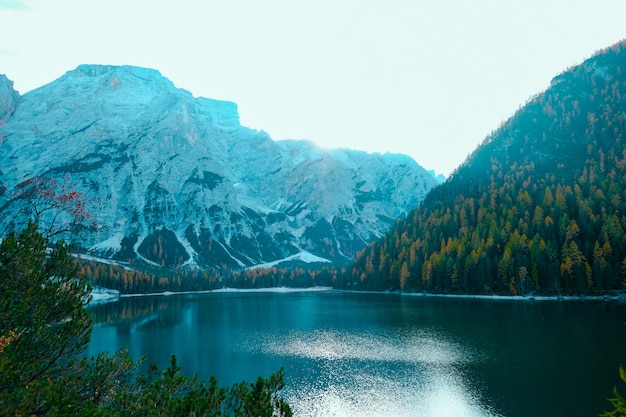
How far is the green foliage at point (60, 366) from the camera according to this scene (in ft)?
51.8

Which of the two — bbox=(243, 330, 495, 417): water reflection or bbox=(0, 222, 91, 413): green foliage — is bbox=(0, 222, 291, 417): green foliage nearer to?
bbox=(0, 222, 91, 413): green foliage

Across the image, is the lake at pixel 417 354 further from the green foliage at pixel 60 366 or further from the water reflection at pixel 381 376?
the green foliage at pixel 60 366

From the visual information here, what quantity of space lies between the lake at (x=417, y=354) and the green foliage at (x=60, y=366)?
30.7m

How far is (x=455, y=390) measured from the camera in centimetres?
5306

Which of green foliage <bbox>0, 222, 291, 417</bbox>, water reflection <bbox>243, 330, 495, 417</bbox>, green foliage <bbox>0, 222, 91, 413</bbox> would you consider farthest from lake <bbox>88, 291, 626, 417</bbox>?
green foliage <bbox>0, 222, 91, 413</bbox>

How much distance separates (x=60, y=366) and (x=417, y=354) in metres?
64.3

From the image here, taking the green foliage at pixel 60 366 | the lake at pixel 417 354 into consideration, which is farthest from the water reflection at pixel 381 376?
the green foliage at pixel 60 366

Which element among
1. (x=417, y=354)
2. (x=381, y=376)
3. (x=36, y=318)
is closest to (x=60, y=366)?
(x=36, y=318)

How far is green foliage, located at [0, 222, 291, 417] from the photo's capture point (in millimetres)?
15773

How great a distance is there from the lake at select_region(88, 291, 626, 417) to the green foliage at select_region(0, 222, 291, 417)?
101ft

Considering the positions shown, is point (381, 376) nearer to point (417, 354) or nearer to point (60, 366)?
point (417, 354)

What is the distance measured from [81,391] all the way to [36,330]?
15.4ft

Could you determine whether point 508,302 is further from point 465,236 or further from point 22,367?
point 22,367

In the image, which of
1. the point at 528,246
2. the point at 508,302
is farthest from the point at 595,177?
the point at 508,302
